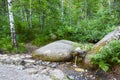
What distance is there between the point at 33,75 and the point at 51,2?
7106 mm

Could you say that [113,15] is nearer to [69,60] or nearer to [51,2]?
[51,2]

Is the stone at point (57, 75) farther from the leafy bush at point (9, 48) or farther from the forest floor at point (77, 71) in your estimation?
the leafy bush at point (9, 48)

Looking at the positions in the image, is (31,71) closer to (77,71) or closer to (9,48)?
(77,71)

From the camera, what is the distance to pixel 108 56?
6.15m

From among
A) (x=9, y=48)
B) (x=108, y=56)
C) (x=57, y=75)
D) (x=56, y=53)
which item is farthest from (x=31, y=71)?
(x=9, y=48)

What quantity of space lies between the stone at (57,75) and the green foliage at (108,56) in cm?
108

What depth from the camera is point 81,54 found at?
23.6ft

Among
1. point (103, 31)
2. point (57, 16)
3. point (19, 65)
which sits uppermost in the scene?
point (57, 16)

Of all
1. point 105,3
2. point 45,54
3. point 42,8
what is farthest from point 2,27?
point 105,3

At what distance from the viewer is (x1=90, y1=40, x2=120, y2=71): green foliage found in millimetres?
6023

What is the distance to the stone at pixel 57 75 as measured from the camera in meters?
5.77

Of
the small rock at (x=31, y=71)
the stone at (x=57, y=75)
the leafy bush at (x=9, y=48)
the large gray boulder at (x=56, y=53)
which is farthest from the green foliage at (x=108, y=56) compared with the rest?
the leafy bush at (x=9, y=48)

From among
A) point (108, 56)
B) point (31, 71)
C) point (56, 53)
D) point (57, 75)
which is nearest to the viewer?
point (57, 75)

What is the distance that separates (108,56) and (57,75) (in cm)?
176
